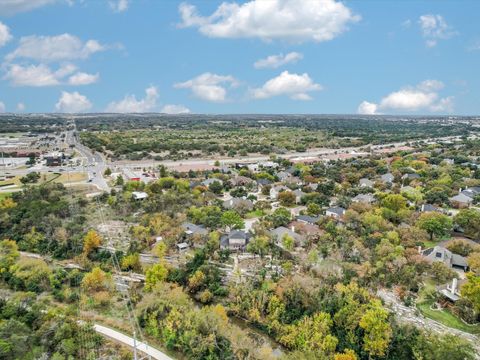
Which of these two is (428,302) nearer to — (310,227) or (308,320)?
(308,320)

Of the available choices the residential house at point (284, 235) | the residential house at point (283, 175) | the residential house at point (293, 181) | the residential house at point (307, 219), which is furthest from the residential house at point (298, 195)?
the residential house at point (284, 235)

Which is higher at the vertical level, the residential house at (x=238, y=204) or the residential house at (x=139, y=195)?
the residential house at (x=139, y=195)

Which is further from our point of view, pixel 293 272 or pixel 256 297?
pixel 293 272

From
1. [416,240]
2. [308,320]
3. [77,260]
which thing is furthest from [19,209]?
[416,240]

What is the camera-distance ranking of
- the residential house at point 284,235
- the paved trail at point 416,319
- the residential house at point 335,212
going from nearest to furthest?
the paved trail at point 416,319 < the residential house at point 284,235 < the residential house at point 335,212

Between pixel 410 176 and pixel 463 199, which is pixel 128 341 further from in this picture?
pixel 410 176

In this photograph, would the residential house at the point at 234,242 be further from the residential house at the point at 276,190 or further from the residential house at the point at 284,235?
the residential house at the point at 276,190

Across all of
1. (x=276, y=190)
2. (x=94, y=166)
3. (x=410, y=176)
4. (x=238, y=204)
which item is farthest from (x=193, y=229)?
(x=94, y=166)

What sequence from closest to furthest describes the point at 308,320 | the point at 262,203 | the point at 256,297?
the point at 308,320
the point at 256,297
the point at 262,203
